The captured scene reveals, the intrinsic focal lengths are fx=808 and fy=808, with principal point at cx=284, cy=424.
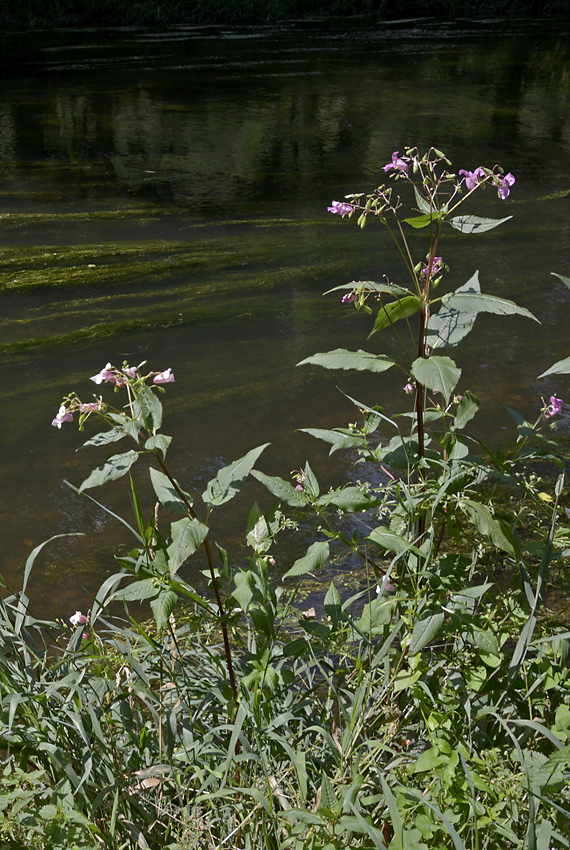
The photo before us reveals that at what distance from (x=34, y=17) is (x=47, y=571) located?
13811 millimetres

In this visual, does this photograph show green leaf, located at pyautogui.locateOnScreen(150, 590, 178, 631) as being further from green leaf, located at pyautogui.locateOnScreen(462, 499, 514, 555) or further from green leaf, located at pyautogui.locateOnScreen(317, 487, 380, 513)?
green leaf, located at pyautogui.locateOnScreen(462, 499, 514, 555)

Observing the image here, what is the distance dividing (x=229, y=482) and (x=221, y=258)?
9.66ft

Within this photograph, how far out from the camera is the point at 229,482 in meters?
1.15

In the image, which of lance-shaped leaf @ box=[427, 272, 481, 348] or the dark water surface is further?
the dark water surface

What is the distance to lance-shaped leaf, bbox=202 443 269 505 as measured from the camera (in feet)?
3.70

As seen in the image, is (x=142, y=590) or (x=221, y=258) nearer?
(x=142, y=590)

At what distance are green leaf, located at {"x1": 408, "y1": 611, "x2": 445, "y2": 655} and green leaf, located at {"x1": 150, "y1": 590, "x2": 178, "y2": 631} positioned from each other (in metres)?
0.32

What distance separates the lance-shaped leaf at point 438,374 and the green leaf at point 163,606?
1.47 feet

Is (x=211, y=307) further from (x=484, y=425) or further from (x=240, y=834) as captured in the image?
(x=240, y=834)

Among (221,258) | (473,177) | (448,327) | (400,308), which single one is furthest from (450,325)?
(221,258)

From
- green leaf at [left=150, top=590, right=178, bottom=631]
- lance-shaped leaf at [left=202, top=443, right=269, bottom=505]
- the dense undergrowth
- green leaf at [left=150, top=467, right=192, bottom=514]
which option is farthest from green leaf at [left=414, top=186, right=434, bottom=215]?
the dense undergrowth

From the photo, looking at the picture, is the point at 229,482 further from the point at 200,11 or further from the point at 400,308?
the point at 200,11

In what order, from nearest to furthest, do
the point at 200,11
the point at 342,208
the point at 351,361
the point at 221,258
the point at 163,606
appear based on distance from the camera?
the point at 163,606
the point at 351,361
the point at 342,208
the point at 221,258
the point at 200,11

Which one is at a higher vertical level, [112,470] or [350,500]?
[112,470]
